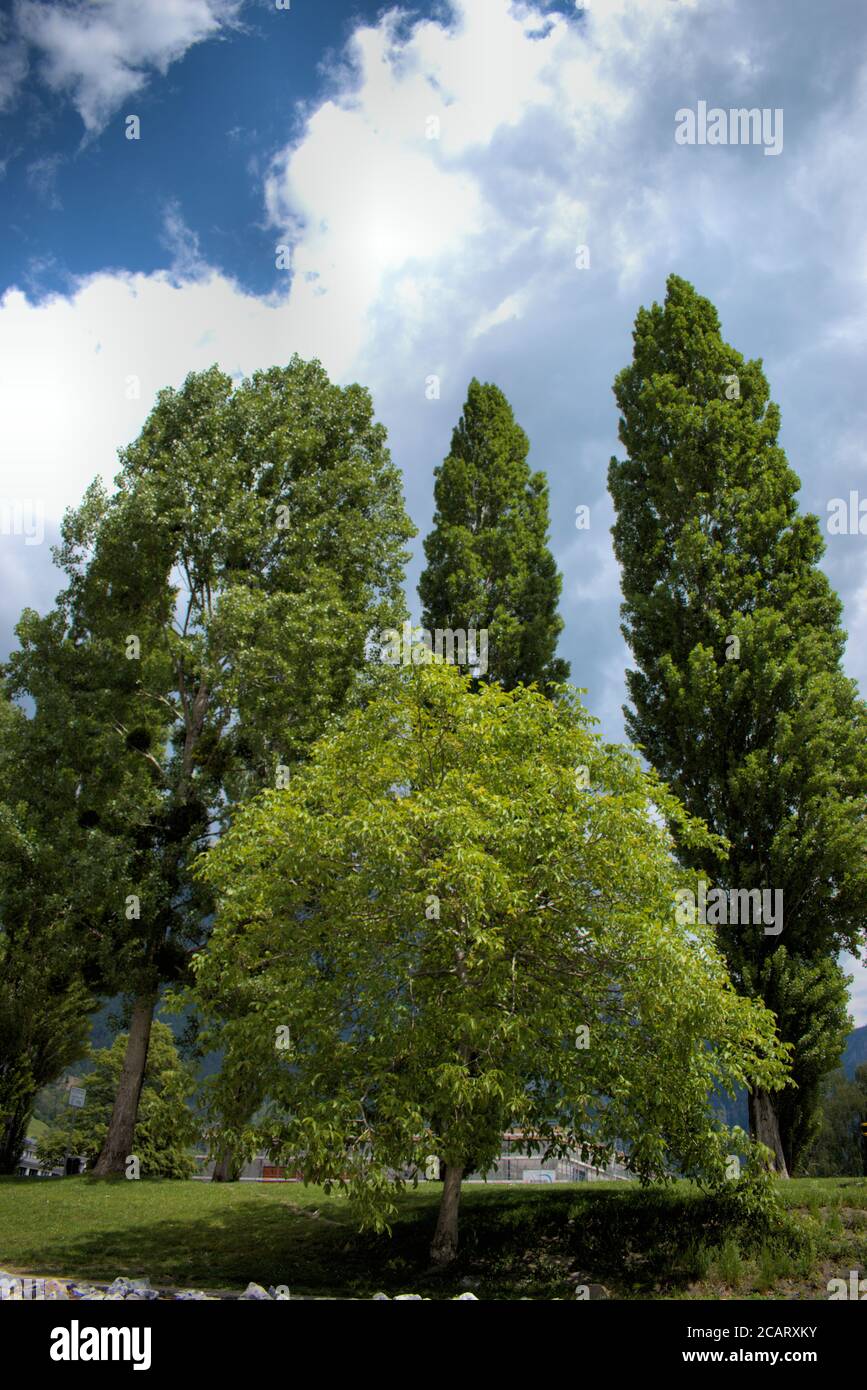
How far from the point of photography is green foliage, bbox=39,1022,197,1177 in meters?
13.4

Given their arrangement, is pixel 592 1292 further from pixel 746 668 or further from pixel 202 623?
pixel 202 623

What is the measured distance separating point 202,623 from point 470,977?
13575 millimetres

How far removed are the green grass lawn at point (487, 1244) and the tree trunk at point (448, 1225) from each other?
254 mm

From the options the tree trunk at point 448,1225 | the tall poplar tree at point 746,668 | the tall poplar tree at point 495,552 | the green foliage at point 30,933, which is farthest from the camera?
the tall poplar tree at point 495,552

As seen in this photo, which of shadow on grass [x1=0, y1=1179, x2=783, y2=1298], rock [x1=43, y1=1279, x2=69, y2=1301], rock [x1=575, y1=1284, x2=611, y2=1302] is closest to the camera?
rock [x1=43, y1=1279, x2=69, y2=1301]

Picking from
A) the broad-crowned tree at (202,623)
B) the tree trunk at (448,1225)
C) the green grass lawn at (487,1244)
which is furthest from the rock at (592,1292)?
the broad-crowned tree at (202,623)

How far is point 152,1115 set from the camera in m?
16.6

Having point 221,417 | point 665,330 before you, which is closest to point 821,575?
point 665,330

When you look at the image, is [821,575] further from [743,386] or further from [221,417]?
[221,417]

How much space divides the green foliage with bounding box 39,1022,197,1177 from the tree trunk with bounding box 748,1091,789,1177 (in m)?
10.7

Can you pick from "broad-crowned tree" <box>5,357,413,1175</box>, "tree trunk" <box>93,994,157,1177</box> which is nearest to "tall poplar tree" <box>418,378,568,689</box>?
"broad-crowned tree" <box>5,357,413,1175</box>

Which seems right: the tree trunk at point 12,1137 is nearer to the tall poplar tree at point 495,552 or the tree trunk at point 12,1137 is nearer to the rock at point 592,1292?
the tall poplar tree at point 495,552

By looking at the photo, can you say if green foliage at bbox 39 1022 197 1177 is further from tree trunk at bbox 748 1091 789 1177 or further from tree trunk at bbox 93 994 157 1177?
tree trunk at bbox 748 1091 789 1177

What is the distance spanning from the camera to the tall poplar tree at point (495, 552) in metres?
23.8
